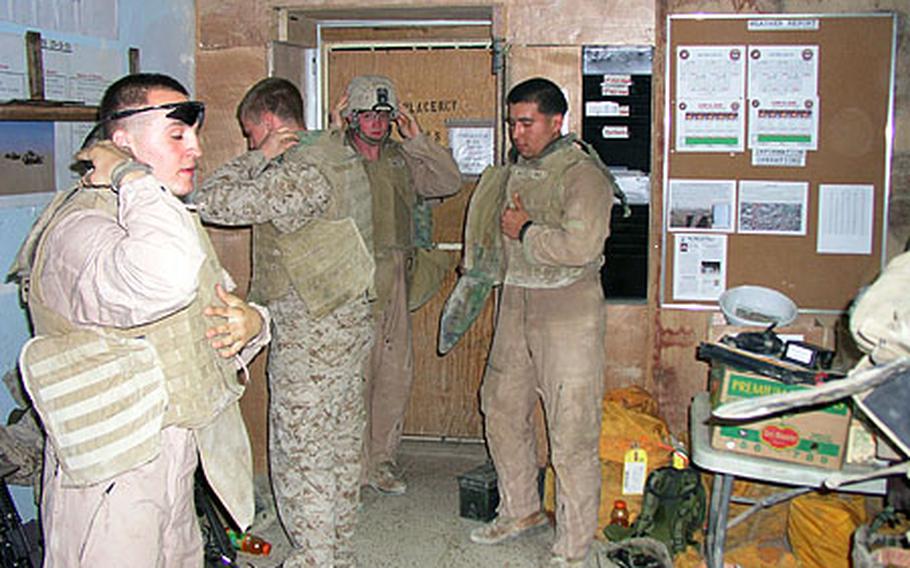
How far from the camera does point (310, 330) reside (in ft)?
12.0

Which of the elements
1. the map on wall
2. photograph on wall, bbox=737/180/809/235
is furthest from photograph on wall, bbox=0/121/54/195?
photograph on wall, bbox=737/180/809/235

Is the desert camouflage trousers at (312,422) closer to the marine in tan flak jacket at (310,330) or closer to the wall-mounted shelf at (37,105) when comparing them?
the marine in tan flak jacket at (310,330)

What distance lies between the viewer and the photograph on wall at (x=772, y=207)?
14.9 feet

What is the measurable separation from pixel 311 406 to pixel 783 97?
105 inches

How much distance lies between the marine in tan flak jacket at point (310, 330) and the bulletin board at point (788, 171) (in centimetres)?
176

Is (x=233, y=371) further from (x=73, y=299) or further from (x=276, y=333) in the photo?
(x=276, y=333)

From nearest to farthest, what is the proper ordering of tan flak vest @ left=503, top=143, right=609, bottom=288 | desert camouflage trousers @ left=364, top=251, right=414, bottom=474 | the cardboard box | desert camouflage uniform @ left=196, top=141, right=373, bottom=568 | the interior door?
the cardboard box < desert camouflage uniform @ left=196, top=141, right=373, bottom=568 < tan flak vest @ left=503, top=143, right=609, bottom=288 < desert camouflage trousers @ left=364, top=251, right=414, bottom=474 < the interior door

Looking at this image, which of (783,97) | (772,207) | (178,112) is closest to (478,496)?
(772,207)

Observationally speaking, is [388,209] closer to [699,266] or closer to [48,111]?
[699,266]

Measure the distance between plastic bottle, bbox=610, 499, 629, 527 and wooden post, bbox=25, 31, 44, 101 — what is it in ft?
9.74

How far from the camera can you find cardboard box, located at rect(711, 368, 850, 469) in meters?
3.10

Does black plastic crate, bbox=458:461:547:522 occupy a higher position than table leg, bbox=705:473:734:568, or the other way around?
table leg, bbox=705:473:734:568

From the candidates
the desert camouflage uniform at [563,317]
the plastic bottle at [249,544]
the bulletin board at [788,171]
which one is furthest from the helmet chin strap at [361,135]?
the plastic bottle at [249,544]

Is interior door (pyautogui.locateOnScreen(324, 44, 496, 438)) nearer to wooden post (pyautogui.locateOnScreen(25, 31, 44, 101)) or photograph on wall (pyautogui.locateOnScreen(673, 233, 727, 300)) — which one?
photograph on wall (pyautogui.locateOnScreen(673, 233, 727, 300))
